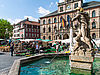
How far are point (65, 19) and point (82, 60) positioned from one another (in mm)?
33125

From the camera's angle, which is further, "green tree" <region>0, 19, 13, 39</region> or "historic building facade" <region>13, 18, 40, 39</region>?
"historic building facade" <region>13, 18, 40, 39</region>

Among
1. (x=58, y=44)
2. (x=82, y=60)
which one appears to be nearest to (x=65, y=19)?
(x=58, y=44)

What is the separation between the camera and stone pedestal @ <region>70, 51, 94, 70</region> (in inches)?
203

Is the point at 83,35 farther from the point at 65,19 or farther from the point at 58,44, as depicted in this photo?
the point at 65,19

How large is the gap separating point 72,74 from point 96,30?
29575 mm

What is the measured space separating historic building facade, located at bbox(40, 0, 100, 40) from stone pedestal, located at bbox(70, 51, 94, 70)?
21.9 m

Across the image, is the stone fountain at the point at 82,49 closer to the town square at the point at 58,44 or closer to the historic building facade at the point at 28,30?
the town square at the point at 58,44

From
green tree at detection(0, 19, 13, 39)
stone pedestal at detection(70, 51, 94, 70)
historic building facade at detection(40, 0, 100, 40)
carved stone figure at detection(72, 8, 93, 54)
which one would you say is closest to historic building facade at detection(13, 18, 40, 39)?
green tree at detection(0, 19, 13, 39)

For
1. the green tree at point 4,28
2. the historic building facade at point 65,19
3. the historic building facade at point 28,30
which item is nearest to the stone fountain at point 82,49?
the historic building facade at point 65,19

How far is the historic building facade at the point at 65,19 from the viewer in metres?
31.4

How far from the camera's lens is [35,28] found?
57.8 m

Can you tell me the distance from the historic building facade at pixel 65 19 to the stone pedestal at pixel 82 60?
2191cm

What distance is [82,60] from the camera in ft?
17.3

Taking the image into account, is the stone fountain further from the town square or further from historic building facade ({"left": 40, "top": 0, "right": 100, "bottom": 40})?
historic building facade ({"left": 40, "top": 0, "right": 100, "bottom": 40})
